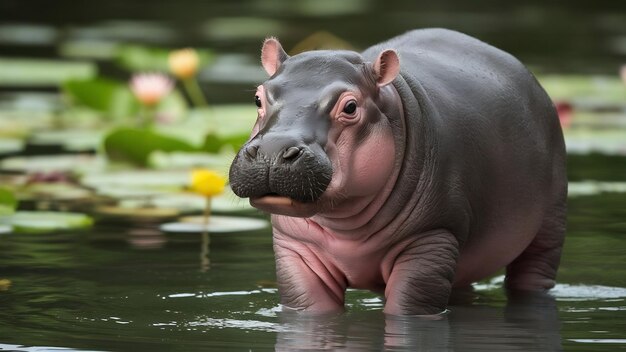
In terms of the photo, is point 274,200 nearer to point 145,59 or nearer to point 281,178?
point 281,178

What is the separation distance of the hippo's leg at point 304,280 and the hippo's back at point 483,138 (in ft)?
1.71

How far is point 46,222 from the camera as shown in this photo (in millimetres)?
8422

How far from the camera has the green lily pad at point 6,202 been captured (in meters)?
8.57

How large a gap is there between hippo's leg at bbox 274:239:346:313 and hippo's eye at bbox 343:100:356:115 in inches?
27.0

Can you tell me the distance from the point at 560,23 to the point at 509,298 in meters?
14.2

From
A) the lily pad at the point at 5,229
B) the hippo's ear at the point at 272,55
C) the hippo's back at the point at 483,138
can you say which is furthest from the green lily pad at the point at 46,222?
the hippo's ear at the point at 272,55

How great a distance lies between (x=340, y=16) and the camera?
21609mm

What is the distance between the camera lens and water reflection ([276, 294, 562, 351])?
227 inches

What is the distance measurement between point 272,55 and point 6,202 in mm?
2768

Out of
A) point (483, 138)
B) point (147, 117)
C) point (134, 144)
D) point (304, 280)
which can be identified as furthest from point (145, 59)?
point (304, 280)

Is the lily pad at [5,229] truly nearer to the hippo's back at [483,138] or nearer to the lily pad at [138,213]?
the lily pad at [138,213]

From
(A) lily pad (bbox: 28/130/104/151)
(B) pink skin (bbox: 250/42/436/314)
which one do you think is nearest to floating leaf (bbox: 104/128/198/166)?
(A) lily pad (bbox: 28/130/104/151)

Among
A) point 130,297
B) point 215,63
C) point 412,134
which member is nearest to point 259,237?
point 130,297

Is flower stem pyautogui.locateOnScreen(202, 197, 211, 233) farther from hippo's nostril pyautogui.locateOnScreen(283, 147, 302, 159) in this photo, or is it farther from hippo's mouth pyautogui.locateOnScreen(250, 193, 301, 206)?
hippo's nostril pyautogui.locateOnScreen(283, 147, 302, 159)
